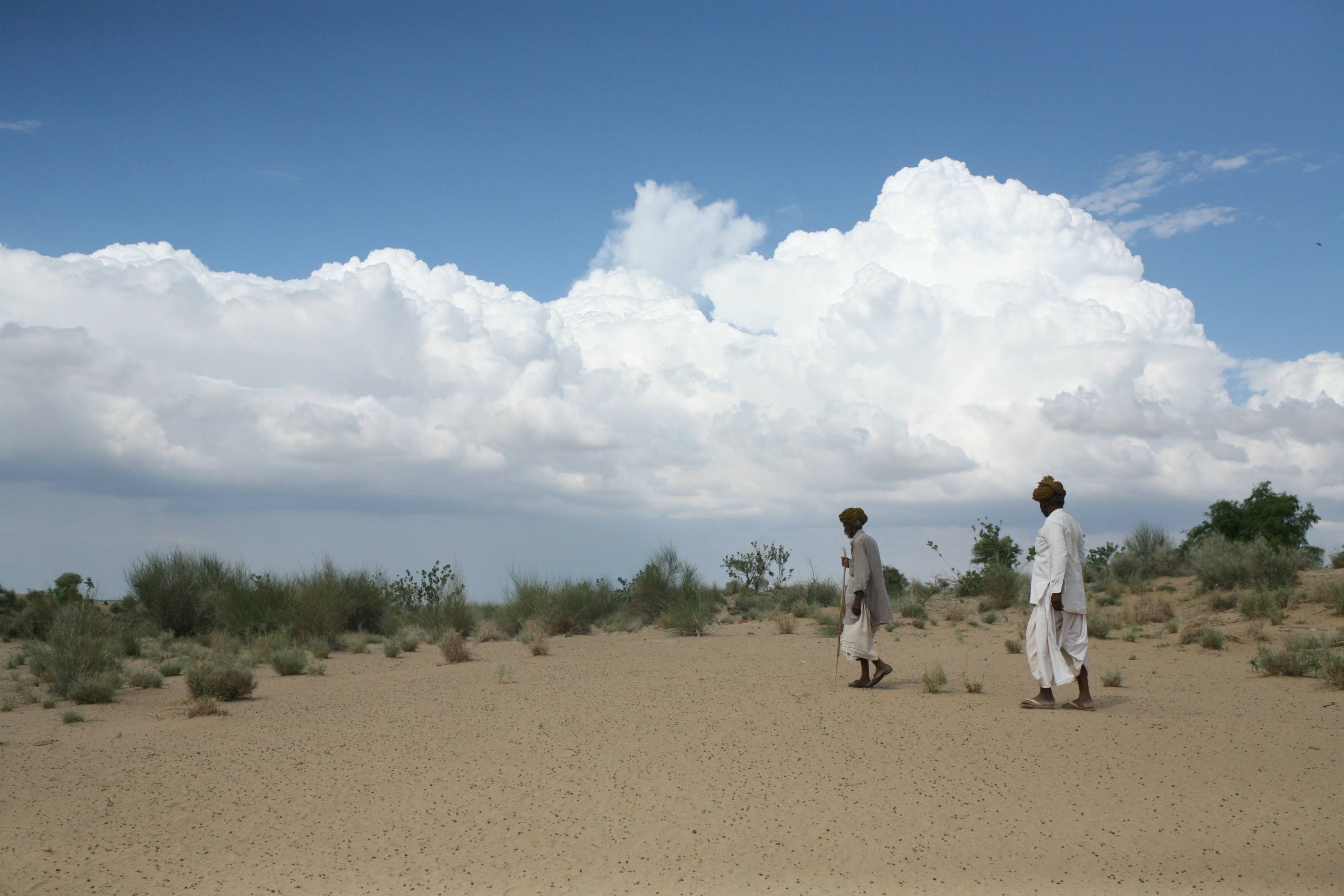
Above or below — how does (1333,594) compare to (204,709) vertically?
above

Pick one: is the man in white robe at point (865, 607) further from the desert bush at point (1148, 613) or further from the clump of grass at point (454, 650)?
the desert bush at point (1148, 613)

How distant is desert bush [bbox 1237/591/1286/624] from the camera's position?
1766 centimetres

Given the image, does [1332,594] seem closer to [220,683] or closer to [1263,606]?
[1263,606]

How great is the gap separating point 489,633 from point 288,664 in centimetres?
741

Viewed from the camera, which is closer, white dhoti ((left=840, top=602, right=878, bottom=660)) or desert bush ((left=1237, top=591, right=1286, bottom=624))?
white dhoti ((left=840, top=602, right=878, bottom=660))

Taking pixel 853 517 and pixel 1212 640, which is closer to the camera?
pixel 853 517

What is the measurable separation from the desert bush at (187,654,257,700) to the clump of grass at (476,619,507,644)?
9478mm

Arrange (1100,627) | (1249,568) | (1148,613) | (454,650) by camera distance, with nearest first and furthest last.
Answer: (454,650)
(1100,627)
(1148,613)
(1249,568)

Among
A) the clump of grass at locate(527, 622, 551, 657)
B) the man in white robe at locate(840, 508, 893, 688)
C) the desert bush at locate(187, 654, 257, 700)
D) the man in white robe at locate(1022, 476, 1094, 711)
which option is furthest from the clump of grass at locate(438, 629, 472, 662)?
the man in white robe at locate(1022, 476, 1094, 711)

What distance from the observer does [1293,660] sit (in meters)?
12.3

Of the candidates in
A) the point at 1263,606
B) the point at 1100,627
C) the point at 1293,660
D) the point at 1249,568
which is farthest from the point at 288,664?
the point at 1249,568

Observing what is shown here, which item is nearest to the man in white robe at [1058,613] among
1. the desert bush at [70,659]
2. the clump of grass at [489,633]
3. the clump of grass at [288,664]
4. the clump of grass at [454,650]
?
the clump of grass at [454,650]

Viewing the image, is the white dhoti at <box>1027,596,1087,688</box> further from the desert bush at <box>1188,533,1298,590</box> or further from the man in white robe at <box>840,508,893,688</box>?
the desert bush at <box>1188,533,1298,590</box>

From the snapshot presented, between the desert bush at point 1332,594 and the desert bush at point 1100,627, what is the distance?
390cm
